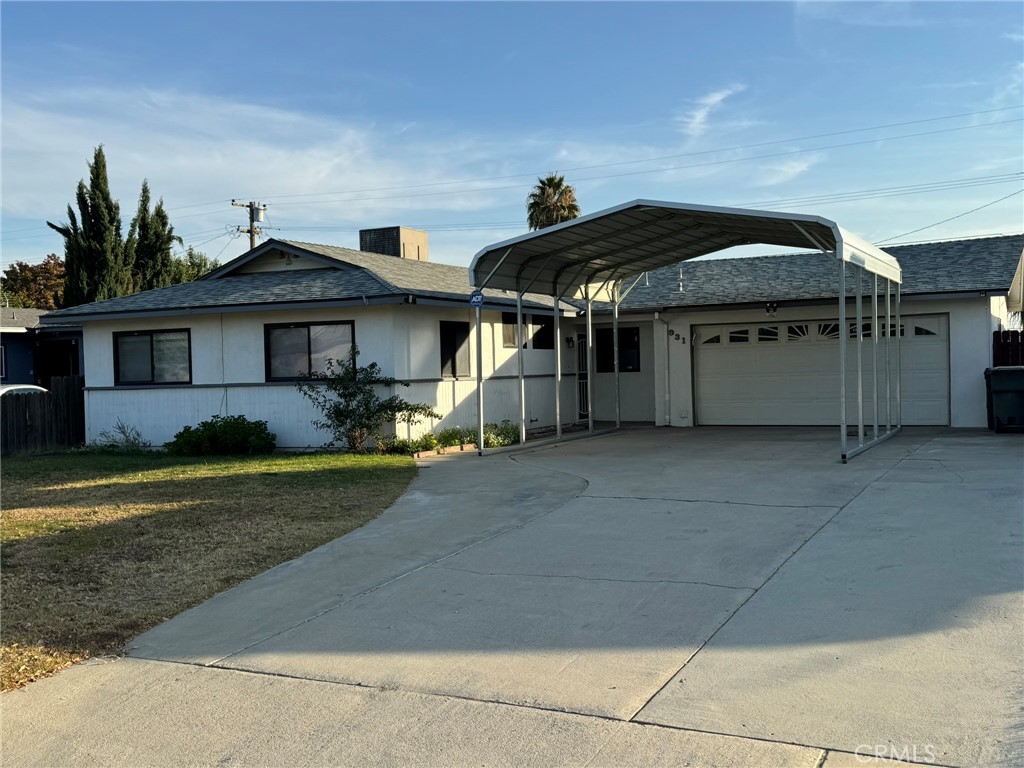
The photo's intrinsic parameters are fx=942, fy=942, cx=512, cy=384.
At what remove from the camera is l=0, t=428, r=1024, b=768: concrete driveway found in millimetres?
4418

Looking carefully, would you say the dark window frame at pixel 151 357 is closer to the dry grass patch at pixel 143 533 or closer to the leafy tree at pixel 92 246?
the dry grass patch at pixel 143 533

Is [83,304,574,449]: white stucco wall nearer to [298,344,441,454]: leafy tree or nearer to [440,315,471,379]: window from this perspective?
[440,315,471,379]: window

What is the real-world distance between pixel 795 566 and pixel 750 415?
13642 mm

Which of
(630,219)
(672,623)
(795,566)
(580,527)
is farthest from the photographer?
(630,219)

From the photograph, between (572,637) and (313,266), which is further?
(313,266)

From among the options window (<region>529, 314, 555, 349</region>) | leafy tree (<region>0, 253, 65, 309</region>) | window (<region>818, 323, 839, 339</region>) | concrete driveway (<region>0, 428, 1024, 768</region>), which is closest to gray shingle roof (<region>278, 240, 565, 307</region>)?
window (<region>529, 314, 555, 349</region>)

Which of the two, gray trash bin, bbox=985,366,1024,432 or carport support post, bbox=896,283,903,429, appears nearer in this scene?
gray trash bin, bbox=985,366,1024,432

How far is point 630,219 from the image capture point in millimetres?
14602

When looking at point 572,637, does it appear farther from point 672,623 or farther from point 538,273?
point 538,273

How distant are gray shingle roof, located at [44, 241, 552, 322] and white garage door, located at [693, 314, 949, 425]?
4.34 metres

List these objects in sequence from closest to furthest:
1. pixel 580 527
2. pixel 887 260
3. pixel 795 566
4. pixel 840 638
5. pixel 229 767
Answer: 1. pixel 229 767
2. pixel 840 638
3. pixel 795 566
4. pixel 580 527
5. pixel 887 260

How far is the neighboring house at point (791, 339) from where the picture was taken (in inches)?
714

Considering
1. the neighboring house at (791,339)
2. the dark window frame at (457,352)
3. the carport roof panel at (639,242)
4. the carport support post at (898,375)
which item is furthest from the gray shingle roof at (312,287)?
the carport support post at (898,375)

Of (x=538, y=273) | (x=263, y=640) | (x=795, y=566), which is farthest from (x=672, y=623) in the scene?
(x=538, y=273)
